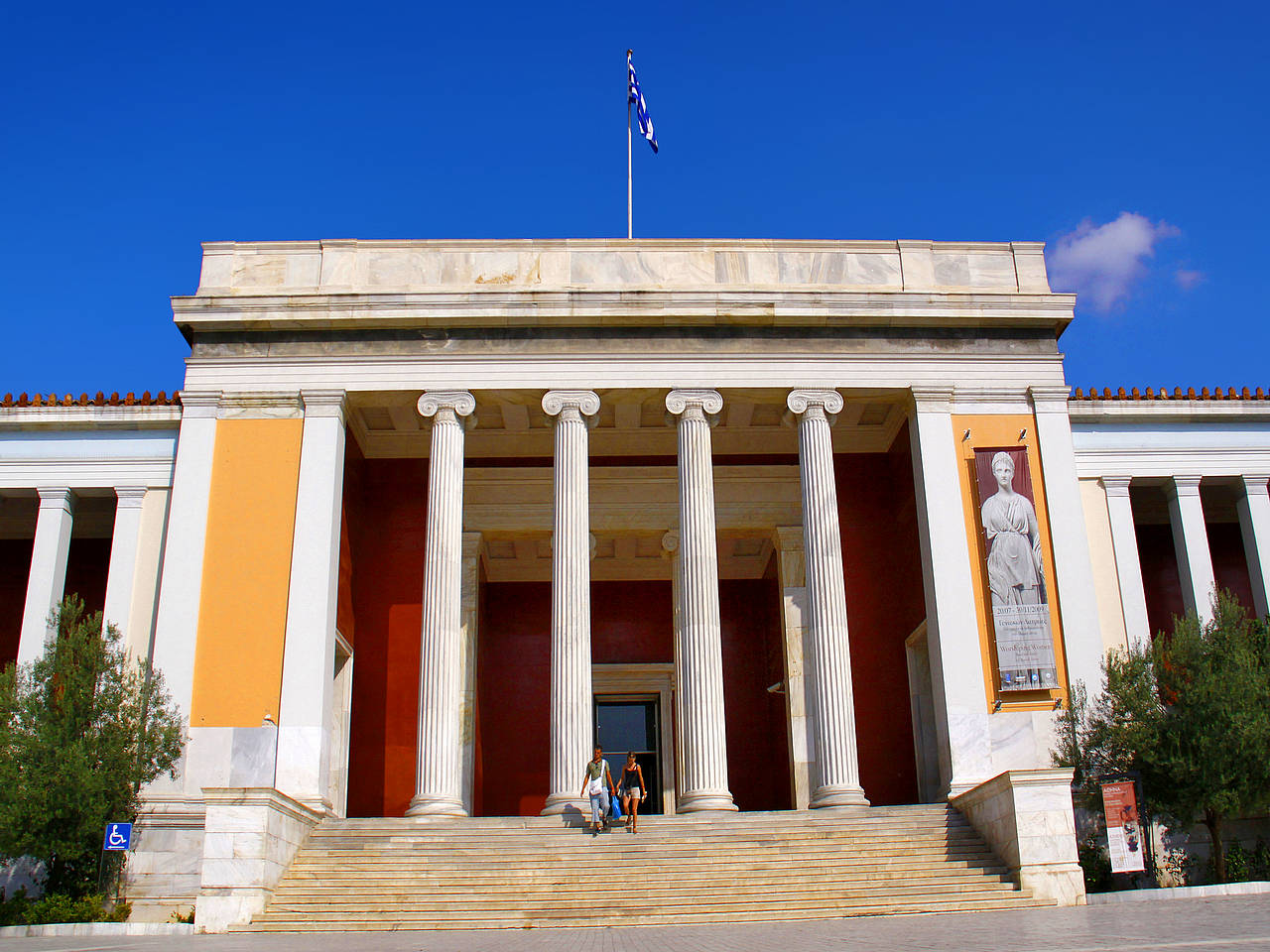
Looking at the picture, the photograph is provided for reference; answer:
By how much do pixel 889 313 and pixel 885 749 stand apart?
8552mm

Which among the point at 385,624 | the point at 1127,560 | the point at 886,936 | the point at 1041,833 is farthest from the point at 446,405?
the point at 886,936

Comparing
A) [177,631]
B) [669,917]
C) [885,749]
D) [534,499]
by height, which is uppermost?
[534,499]

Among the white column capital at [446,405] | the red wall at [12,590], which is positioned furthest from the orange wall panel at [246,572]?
the red wall at [12,590]

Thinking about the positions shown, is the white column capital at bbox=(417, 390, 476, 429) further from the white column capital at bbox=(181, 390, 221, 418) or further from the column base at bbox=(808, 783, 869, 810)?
the column base at bbox=(808, 783, 869, 810)

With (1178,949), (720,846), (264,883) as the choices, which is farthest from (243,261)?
(1178,949)

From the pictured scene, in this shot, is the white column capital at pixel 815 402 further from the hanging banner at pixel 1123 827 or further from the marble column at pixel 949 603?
the hanging banner at pixel 1123 827

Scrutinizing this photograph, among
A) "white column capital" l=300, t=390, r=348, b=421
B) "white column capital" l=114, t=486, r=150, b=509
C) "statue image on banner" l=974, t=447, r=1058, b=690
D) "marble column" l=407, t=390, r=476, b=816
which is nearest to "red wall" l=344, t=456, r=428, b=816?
"white column capital" l=300, t=390, r=348, b=421

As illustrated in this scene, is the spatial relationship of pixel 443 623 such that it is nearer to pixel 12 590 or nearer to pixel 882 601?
pixel 882 601

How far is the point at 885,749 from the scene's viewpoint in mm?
23922

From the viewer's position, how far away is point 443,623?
20422 millimetres

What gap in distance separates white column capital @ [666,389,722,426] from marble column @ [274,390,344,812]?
236 inches

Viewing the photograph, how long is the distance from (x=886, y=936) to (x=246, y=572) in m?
13.4

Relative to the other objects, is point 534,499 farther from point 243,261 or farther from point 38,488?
point 38,488

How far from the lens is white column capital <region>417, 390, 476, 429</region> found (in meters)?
21.9
